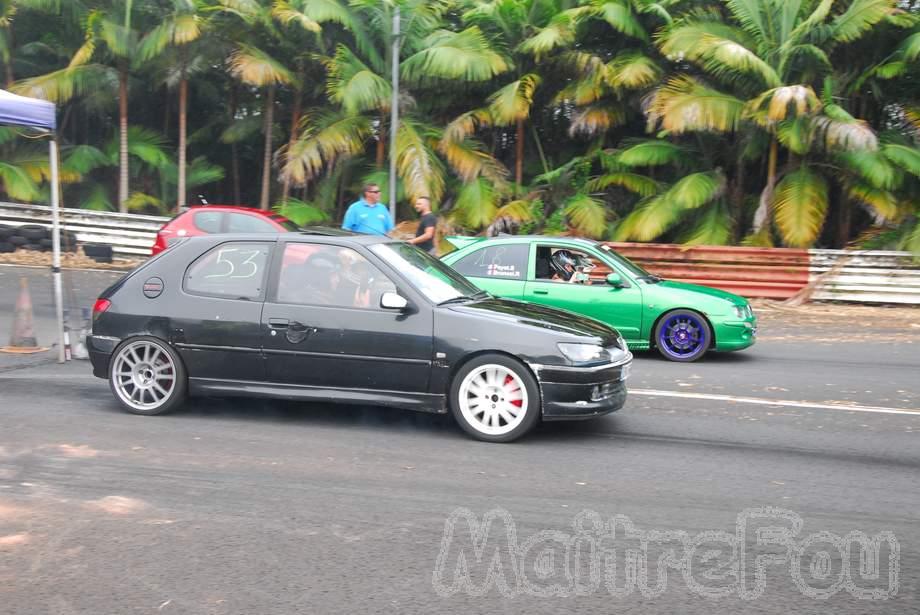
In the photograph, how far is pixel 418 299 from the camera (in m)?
7.04

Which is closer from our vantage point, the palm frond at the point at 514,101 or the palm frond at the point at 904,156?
the palm frond at the point at 904,156

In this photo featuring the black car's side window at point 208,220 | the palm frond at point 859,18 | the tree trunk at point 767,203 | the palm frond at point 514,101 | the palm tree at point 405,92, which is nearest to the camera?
the black car's side window at point 208,220

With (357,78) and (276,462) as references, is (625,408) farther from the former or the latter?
(357,78)

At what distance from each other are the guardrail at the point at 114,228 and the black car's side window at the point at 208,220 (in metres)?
5.20

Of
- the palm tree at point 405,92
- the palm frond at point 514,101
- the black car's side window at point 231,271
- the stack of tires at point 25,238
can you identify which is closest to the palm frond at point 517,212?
the palm tree at point 405,92

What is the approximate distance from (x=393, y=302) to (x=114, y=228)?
16.2 meters

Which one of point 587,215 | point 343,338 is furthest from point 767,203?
point 343,338

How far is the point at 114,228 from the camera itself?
69.8 feet

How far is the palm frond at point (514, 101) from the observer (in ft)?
63.3

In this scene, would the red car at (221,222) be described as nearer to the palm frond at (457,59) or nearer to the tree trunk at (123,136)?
the palm frond at (457,59)

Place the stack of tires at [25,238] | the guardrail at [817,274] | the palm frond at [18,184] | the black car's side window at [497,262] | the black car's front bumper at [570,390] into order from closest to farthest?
1. the black car's front bumper at [570,390]
2. the black car's side window at [497,262]
3. the guardrail at [817,274]
4. the stack of tires at [25,238]
5. the palm frond at [18,184]

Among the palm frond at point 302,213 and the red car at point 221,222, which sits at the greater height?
the palm frond at point 302,213

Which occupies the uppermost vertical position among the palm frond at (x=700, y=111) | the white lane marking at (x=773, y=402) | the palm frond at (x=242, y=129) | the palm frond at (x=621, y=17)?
the palm frond at (x=621, y=17)

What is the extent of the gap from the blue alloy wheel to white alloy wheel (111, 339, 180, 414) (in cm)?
562
